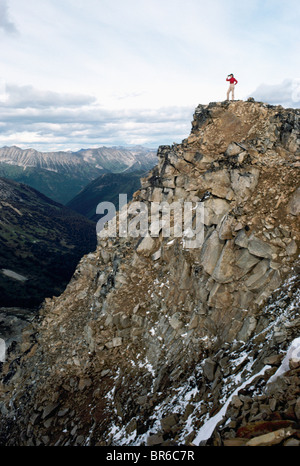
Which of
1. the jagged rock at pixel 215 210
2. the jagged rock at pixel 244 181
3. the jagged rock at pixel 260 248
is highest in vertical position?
the jagged rock at pixel 244 181

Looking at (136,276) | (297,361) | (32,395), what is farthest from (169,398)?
(32,395)

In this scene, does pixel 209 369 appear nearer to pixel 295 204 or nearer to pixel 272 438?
pixel 272 438

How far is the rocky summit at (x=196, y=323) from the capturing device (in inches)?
561

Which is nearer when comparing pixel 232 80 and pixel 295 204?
pixel 295 204

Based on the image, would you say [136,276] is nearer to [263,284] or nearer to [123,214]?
[123,214]

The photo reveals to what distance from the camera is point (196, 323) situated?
21250 mm

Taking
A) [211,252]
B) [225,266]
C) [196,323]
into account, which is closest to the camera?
[225,266]

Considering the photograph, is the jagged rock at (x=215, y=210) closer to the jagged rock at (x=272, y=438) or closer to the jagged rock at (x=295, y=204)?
the jagged rock at (x=295, y=204)

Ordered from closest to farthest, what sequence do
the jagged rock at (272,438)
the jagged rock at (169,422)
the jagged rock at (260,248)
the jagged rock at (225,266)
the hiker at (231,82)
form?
the jagged rock at (272,438)
the jagged rock at (169,422)
the jagged rock at (260,248)
the jagged rock at (225,266)
the hiker at (231,82)

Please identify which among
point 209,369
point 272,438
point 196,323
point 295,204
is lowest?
point 209,369

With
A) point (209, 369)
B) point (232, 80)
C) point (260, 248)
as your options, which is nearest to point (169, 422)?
point (209, 369)

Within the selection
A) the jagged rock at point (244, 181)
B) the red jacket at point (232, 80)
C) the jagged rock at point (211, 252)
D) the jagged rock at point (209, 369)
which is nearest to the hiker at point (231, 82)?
the red jacket at point (232, 80)

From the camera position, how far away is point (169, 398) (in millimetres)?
18359

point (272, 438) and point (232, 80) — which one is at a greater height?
point (232, 80)
